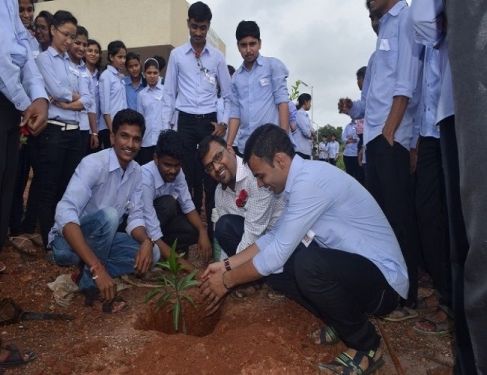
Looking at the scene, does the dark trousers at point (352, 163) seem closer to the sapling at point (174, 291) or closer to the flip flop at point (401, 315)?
the flip flop at point (401, 315)

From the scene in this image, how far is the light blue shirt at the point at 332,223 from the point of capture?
7.57ft

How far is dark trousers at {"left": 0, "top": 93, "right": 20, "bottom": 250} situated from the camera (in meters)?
2.08

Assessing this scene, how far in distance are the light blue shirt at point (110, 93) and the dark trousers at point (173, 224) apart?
1507mm

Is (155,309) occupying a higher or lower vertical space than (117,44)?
lower

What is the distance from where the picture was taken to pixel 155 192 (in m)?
3.91

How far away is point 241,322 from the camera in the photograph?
3049mm

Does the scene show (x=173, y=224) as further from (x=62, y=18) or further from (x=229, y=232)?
(x=62, y=18)

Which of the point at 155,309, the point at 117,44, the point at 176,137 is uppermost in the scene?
the point at 117,44

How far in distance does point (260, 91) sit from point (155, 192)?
140cm

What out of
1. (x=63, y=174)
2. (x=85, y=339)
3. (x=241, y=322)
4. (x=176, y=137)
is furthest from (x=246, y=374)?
(x=63, y=174)

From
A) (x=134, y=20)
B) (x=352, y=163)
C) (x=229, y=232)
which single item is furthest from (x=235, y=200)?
(x=134, y=20)

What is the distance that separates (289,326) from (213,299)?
57 centimetres

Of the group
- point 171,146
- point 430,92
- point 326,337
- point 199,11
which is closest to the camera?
point 326,337

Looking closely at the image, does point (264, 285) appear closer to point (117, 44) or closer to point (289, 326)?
point (289, 326)
